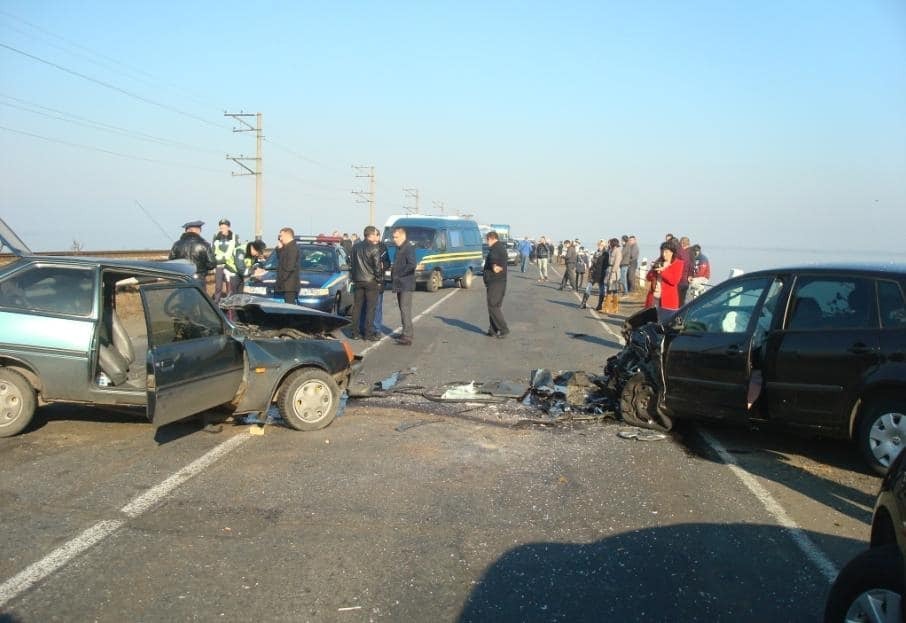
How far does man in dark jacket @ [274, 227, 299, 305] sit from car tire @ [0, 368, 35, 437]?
6159 mm

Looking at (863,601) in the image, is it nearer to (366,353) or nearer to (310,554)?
(310,554)

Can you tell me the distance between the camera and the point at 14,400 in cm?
600

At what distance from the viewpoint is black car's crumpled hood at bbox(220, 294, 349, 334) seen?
25.2 ft

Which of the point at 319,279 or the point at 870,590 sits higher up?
the point at 319,279

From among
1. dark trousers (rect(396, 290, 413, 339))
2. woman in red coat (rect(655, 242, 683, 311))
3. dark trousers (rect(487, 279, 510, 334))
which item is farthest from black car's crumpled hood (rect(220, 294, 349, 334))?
dark trousers (rect(487, 279, 510, 334))

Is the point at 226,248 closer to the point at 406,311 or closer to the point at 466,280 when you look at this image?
the point at 406,311

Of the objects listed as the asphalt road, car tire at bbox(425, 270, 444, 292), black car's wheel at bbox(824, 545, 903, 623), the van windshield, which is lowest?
the asphalt road

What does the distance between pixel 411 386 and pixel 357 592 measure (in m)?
5.25

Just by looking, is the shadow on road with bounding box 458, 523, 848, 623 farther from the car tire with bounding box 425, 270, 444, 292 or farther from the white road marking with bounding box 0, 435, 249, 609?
the car tire with bounding box 425, 270, 444, 292

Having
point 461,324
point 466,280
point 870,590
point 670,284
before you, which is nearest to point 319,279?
point 461,324

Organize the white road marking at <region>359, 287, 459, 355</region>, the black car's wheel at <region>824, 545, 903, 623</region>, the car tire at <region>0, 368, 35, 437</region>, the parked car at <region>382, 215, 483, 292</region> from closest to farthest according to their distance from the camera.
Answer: the black car's wheel at <region>824, 545, 903, 623</region>, the car tire at <region>0, 368, 35, 437</region>, the white road marking at <region>359, 287, 459, 355</region>, the parked car at <region>382, 215, 483, 292</region>

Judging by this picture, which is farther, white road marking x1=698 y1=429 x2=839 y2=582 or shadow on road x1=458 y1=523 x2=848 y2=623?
white road marking x1=698 y1=429 x2=839 y2=582

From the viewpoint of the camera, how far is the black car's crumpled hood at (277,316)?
7695mm

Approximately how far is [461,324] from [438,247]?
903cm
